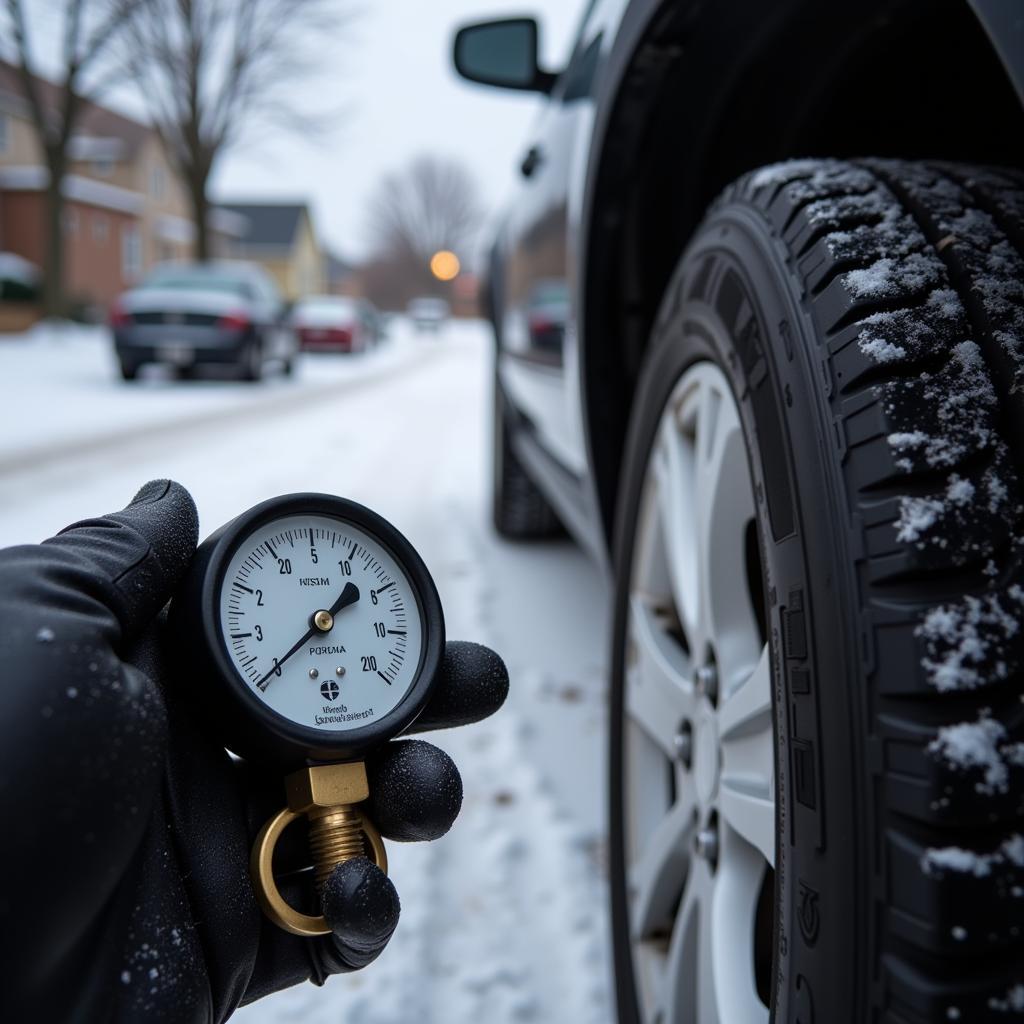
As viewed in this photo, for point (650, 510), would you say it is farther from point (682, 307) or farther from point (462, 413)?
point (462, 413)

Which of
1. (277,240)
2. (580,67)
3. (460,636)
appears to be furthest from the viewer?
(277,240)

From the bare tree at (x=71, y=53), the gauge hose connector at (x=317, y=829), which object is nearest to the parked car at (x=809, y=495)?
the gauge hose connector at (x=317, y=829)

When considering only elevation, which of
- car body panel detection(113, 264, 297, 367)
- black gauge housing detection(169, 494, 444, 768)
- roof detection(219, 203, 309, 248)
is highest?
black gauge housing detection(169, 494, 444, 768)

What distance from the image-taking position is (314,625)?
34.7 inches

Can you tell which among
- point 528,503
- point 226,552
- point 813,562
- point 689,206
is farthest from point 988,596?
point 528,503

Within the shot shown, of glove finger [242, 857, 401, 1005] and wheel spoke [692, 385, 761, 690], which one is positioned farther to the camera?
wheel spoke [692, 385, 761, 690]

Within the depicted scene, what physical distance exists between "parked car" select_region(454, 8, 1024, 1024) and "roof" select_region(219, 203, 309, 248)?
5632 centimetres

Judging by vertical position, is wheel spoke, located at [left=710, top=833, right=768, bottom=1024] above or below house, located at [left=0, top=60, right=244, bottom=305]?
above

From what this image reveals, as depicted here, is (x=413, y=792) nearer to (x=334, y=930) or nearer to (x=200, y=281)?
(x=334, y=930)

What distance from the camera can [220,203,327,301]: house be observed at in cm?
5475

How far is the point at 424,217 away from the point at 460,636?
1862 inches

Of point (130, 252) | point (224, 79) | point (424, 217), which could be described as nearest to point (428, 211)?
point (424, 217)

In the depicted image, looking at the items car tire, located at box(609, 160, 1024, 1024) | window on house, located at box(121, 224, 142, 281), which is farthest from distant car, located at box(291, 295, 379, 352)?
car tire, located at box(609, 160, 1024, 1024)

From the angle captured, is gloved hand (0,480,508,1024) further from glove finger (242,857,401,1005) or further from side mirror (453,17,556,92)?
side mirror (453,17,556,92)
